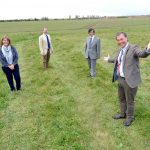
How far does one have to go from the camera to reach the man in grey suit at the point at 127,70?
7.23m

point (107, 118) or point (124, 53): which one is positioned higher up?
point (124, 53)

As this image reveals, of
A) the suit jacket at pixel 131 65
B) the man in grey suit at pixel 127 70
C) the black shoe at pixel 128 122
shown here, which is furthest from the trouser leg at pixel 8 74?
the suit jacket at pixel 131 65

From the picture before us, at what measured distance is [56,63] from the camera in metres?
17.5

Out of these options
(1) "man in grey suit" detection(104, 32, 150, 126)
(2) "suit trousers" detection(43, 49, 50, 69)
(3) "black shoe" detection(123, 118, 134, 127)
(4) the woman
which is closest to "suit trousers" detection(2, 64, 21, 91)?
(4) the woman

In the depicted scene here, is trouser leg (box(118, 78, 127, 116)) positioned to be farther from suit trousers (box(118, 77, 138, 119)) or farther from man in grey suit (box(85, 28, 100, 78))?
man in grey suit (box(85, 28, 100, 78))

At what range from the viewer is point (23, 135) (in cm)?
775

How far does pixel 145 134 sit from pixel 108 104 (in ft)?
7.95

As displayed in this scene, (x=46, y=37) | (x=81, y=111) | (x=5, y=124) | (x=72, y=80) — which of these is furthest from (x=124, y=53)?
(x=46, y=37)

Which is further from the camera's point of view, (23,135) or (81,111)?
(81,111)

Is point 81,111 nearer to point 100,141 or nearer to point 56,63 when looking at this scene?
point 100,141

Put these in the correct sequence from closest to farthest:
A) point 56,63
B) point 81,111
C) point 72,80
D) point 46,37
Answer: point 81,111
point 72,80
point 46,37
point 56,63

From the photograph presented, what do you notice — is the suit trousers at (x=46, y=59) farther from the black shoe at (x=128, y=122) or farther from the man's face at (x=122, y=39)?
the man's face at (x=122, y=39)

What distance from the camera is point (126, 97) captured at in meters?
7.78

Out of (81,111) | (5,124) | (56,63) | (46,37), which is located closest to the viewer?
(5,124)
